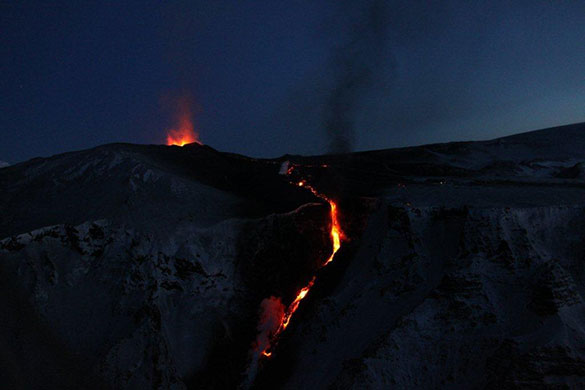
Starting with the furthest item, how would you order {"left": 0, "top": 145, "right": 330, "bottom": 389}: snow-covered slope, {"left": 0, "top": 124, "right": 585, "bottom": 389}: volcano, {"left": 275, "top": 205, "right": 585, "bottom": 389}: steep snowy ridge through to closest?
{"left": 0, "top": 145, "right": 330, "bottom": 389}: snow-covered slope < {"left": 0, "top": 124, "right": 585, "bottom": 389}: volcano < {"left": 275, "top": 205, "right": 585, "bottom": 389}: steep snowy ridge

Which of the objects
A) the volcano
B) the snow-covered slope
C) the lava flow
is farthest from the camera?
the lava flow

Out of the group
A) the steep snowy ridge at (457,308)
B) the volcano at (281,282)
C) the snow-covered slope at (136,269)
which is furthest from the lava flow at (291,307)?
the steep snowy ridge at (457,308)

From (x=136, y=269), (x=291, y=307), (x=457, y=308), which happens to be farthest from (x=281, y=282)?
(x=457, y=308)

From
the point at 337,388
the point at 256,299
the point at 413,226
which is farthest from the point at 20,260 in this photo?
the point at 413,226

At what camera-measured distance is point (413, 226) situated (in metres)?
22.9

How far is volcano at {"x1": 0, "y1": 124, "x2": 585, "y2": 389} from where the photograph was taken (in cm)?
1757

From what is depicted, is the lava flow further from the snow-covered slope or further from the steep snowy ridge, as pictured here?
the steep snowy ridge

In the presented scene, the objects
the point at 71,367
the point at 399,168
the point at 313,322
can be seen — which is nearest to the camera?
the point at 71,367

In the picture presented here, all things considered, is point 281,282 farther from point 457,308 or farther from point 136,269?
point 457,308

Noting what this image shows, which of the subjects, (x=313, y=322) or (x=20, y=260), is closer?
(x=20, y=260)

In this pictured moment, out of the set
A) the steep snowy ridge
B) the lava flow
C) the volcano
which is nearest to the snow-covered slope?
the volcano

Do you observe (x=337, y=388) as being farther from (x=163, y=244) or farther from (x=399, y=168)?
(x=399, y=168)

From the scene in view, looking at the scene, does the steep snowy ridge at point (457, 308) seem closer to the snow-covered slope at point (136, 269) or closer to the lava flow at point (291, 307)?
the lava flow at point (291, 307)

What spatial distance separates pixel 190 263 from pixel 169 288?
1.98m
